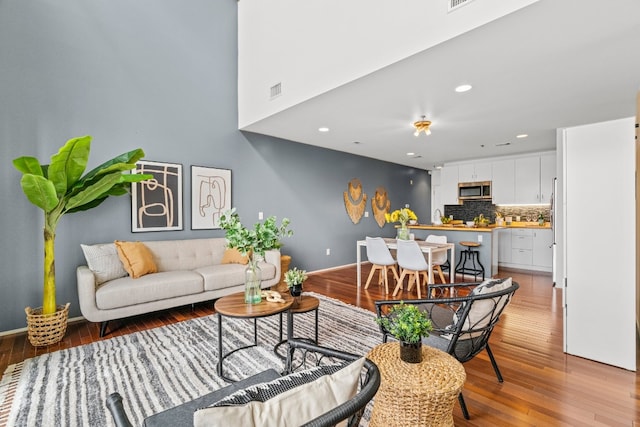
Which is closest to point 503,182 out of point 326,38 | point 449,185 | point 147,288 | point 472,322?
point 449,185

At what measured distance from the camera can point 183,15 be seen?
4270 mm

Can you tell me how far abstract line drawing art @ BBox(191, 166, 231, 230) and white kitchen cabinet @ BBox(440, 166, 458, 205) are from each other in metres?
5.70

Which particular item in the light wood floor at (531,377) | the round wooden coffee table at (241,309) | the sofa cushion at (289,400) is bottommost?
the light wood floor at (531,377)

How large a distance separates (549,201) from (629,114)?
8.79 ft

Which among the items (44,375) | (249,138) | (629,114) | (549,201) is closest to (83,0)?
(249,138)

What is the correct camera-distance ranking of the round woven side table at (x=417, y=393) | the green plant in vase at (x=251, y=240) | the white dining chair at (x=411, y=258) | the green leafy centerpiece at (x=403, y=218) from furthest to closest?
the green leafy centerpiece at (x=403, y=218)
the white dining chair at (x=411, y=258)
the green plant in vase at (x=251, y=240)
the round woven side table at (x=417, y=393)

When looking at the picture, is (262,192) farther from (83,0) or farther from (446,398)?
(446,398)

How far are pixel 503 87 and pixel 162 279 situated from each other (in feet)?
13.6

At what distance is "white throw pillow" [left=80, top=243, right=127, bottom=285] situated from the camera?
10.6 ft

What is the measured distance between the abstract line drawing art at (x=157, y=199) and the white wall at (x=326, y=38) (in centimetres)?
135

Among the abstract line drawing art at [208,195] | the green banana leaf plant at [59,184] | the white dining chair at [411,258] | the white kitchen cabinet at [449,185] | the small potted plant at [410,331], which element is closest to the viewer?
the small potted plant at [410,331]

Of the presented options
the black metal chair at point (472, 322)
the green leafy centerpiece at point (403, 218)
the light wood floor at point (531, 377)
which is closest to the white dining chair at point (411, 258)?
the green leafy centerpiece at point (403, 218)

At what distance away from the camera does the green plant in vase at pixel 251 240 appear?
2225 millimetres

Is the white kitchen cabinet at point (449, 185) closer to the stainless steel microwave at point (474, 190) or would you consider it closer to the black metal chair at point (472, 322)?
the stainless steel microwave at point (474, 190)
